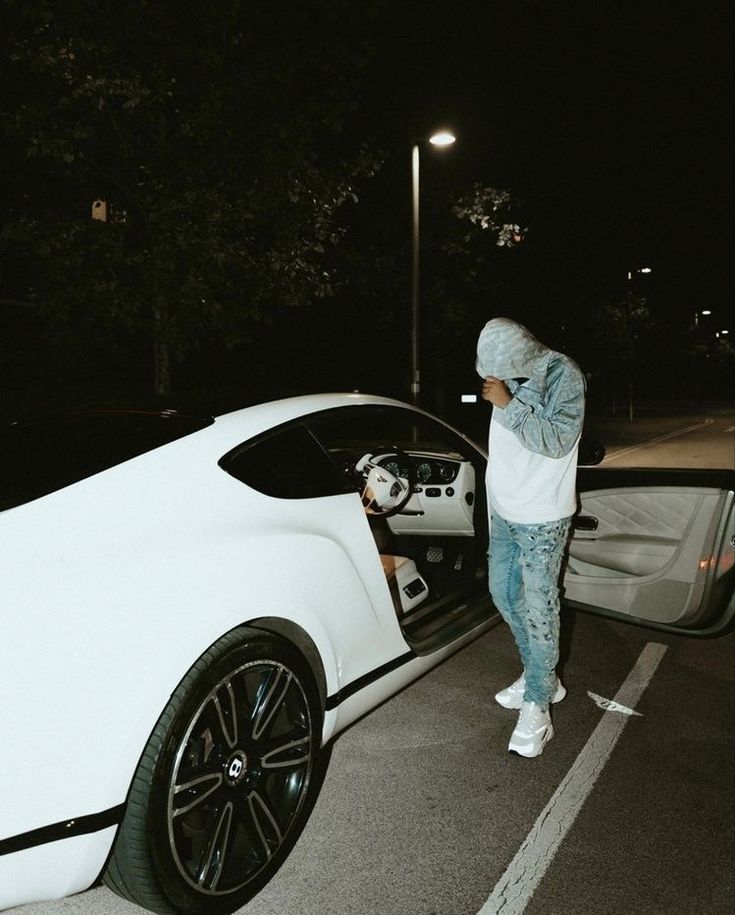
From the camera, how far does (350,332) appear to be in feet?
64.2

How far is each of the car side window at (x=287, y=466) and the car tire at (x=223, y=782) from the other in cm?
53

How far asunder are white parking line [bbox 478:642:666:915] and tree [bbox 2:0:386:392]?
666cm

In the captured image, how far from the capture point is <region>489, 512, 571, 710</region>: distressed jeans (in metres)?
3.29

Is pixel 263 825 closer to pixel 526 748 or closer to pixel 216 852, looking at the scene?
pixel 216 852

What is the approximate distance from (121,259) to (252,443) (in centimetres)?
720

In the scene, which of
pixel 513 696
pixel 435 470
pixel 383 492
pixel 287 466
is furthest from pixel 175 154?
pixel 513 696

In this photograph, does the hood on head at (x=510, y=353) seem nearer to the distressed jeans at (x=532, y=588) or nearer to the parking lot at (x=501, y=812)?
the distressed jeans at (x=532, y=588)

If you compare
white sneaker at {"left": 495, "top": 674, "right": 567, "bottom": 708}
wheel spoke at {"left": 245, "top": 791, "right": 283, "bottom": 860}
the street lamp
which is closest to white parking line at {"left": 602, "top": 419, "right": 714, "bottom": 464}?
the street lamp

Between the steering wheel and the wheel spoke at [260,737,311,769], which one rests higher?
the steering wheel

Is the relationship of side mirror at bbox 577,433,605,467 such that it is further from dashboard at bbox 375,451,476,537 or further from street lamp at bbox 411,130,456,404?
street lamp at bbox 411,130,456,404

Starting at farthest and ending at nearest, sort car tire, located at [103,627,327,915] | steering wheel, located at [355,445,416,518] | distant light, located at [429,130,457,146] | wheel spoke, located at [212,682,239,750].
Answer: distant light, located at [429,130,457,146] → steering wheel, located at [355,445,416,518] → wheel spoke, located at [212,682,239,750] → car tire, located at [103,627,327,915]

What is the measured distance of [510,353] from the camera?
3.08 meters

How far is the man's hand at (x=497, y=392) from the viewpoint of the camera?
10.1ft

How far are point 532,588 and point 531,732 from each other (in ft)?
2.06
